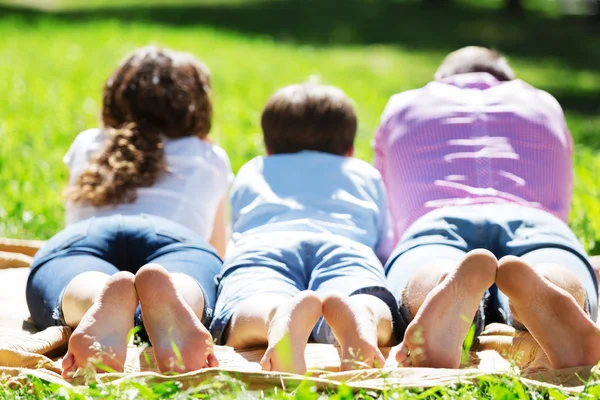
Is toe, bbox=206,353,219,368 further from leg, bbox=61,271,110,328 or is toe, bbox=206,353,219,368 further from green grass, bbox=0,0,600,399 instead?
leg, bbox=61,271,110,328

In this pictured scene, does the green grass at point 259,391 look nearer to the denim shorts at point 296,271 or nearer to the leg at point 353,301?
the leg at point 353,301

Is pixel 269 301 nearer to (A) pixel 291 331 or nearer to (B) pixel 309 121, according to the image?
(A) pixel 291 331

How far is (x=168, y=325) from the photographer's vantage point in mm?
2645

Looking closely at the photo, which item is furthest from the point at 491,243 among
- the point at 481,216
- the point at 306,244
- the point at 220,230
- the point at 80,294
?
the point at 80,294

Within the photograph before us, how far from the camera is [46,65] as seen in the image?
980 centimetres

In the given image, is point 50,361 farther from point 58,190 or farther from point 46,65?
point 46,65

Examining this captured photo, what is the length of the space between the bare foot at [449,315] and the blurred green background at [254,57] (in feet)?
6.79

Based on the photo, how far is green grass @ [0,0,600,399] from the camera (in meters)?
5.52

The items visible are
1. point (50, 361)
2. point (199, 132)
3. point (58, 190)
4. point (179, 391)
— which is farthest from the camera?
point (58, 190)

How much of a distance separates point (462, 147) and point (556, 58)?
34.3ft

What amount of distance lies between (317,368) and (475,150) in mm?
1270

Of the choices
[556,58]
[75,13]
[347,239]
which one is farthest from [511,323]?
[75,13]

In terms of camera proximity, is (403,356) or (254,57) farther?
(254,57)

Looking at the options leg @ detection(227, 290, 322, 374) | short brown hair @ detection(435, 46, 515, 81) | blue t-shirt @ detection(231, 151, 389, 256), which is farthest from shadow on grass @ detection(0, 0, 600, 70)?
leg @ detection(227, 290, 322, 374)
